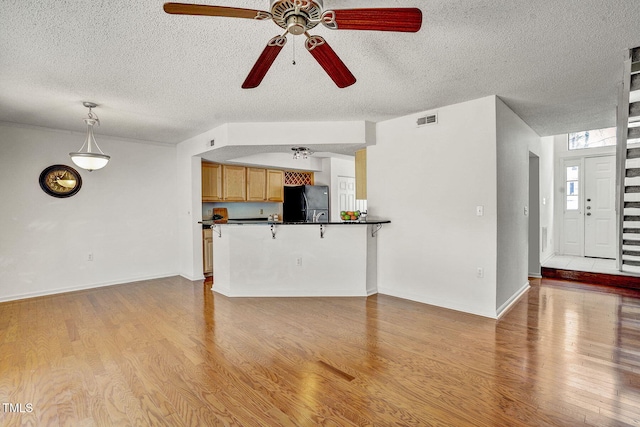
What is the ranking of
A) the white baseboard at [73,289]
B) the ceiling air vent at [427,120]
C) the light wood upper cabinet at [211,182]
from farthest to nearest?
the light wood upper cabinet at [211,182]
the white baseboard at [73,289]
the ceiling air vent at [427,120]

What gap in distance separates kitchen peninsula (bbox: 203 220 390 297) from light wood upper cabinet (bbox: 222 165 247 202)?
1993 mm

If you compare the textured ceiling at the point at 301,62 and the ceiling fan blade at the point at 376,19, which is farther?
the textured ceiling at the point at 301,62

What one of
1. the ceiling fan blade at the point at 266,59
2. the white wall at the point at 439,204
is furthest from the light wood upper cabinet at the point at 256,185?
the ceiling fan blade at the point at 266,59

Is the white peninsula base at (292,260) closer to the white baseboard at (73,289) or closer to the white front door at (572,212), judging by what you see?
the white baseboard at (73,289)

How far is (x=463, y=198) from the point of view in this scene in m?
3.64

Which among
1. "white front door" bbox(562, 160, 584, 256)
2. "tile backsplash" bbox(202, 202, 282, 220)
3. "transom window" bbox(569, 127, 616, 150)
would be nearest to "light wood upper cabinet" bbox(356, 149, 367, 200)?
"tile backsplash" bbox(202, 202, 282, 220)

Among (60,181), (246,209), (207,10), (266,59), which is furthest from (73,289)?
(207,10)

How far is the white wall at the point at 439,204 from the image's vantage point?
11.4 ft

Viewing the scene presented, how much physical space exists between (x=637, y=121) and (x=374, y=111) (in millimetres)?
2374

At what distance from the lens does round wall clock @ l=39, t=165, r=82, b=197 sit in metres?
4.53

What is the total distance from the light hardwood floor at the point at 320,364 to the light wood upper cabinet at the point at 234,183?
2.76 meters

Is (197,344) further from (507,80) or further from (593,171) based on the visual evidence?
(593,171)

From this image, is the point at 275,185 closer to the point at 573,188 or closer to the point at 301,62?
the point at 301,62

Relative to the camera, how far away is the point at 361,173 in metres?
4.75
